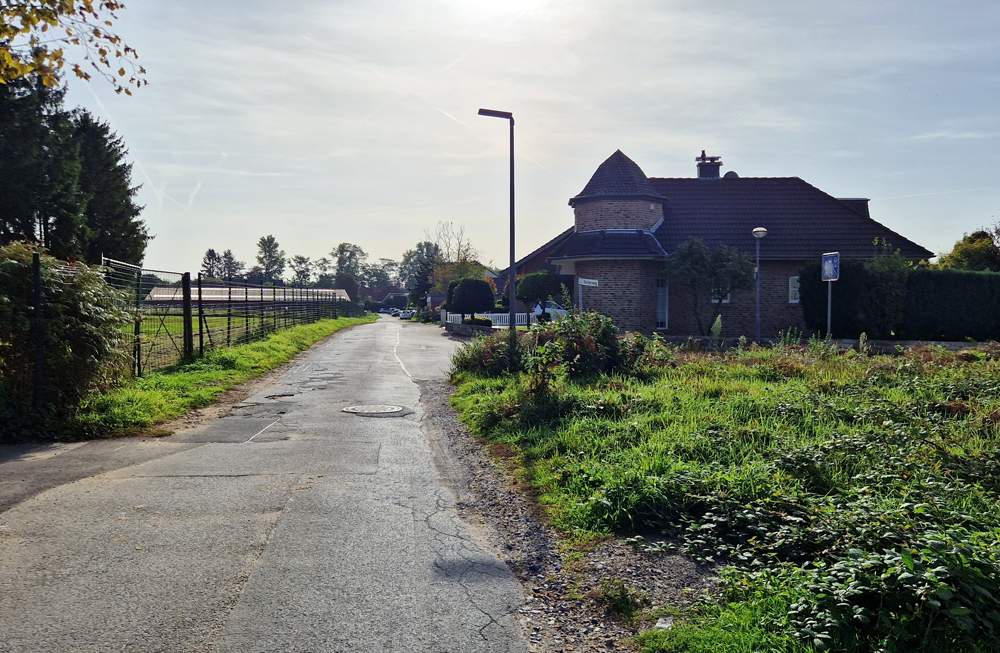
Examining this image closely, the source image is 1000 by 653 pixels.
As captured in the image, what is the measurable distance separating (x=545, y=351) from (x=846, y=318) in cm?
1858

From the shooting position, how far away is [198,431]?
10.8 m

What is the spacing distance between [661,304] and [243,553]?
28572mm

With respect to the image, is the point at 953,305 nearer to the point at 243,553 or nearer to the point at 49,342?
the point at 49,342

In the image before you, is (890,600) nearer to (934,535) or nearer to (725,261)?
(934,535)

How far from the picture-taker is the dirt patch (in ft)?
14.7

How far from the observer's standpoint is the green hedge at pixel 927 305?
1043 inches

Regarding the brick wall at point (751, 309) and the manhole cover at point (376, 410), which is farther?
the brick wall at point (751, 309)

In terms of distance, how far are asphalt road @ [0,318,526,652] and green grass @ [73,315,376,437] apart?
0.82 metres

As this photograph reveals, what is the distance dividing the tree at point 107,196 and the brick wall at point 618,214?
3206cm

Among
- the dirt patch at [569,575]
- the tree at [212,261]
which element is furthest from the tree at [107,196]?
the tree at [212,261]

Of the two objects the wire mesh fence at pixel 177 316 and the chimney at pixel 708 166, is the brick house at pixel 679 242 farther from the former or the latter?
the wire mesh fence at pixel 177 316

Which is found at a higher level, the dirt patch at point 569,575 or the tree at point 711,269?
the tree at point 711,269

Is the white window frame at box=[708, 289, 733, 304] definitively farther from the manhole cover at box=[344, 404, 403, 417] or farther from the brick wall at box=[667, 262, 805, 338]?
the manhole cover at box=[344, 404, 403, 417]

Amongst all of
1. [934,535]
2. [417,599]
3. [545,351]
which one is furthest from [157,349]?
[934,535]
